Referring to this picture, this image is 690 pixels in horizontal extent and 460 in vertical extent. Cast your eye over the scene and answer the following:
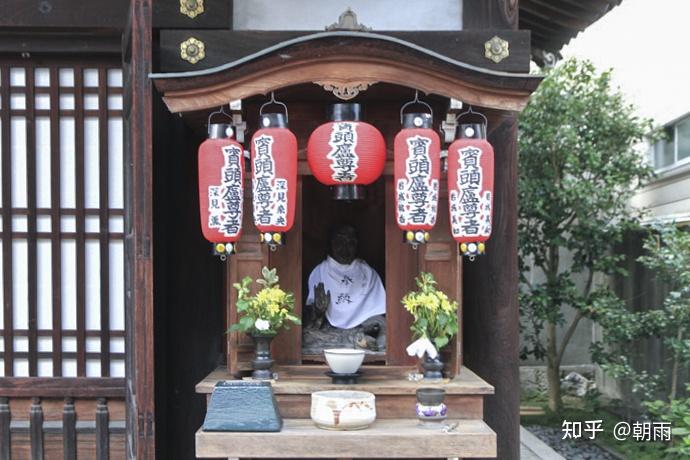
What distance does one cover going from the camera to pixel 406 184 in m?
5.71

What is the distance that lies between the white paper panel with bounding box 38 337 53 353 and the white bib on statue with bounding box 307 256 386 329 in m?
2.42

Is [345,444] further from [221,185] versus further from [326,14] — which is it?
[326,14]

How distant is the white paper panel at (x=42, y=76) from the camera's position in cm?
689

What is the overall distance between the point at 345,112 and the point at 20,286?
350 centimetres

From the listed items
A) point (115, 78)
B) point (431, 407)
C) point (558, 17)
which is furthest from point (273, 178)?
point (558, 17)

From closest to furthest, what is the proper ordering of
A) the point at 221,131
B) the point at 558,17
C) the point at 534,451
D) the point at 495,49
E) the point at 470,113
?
the point at 221,131, the point at 470,113, the point at 495,49, the point at 558,17, the point at 534,451

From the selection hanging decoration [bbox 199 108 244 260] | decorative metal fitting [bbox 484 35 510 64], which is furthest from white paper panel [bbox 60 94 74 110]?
decorative metal fitting [bbox 484 35 510 64]

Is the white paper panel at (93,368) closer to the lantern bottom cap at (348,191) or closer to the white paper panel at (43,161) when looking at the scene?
the white paper panel at (43,161)

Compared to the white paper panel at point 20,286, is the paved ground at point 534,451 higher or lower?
lower

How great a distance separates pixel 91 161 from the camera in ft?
22.7

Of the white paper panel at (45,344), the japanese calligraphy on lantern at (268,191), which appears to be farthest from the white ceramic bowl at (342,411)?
the white paper panel at (45,344)

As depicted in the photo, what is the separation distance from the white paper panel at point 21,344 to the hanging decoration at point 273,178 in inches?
107

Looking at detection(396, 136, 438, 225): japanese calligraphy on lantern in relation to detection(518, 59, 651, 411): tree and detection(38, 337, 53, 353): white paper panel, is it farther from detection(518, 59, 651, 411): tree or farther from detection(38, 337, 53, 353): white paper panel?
detection(518, 59, 651, 411): tree

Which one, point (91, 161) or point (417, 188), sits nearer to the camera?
point (417, 188)
